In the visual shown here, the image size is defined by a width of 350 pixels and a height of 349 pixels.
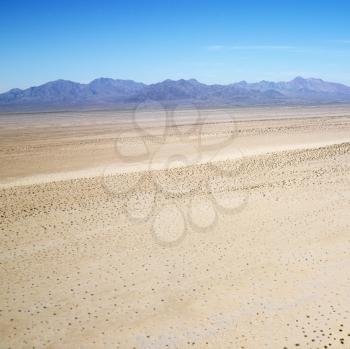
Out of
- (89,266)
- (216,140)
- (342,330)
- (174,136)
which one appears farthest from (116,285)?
(174,136)

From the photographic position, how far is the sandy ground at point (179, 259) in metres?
7.97

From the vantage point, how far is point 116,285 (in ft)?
31.5

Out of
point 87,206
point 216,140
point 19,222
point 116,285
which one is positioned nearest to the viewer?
point 116,285

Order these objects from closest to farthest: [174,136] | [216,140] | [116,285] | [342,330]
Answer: [342,330], [116,285], [216,140], [174,136]

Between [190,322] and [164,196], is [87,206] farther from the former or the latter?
[190,322]

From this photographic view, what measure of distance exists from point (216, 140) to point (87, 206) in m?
22.8

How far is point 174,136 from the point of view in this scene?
4056 cm

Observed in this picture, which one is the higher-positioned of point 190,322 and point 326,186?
point 326,186

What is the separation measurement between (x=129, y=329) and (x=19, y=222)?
7.45 meters

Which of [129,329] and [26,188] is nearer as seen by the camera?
[129,329]

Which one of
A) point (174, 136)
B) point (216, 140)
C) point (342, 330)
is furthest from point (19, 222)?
point (174, 136)

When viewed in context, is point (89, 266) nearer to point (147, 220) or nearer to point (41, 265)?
point (41, 265)

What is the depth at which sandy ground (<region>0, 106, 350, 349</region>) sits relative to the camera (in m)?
7.97

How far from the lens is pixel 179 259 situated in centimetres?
1098
